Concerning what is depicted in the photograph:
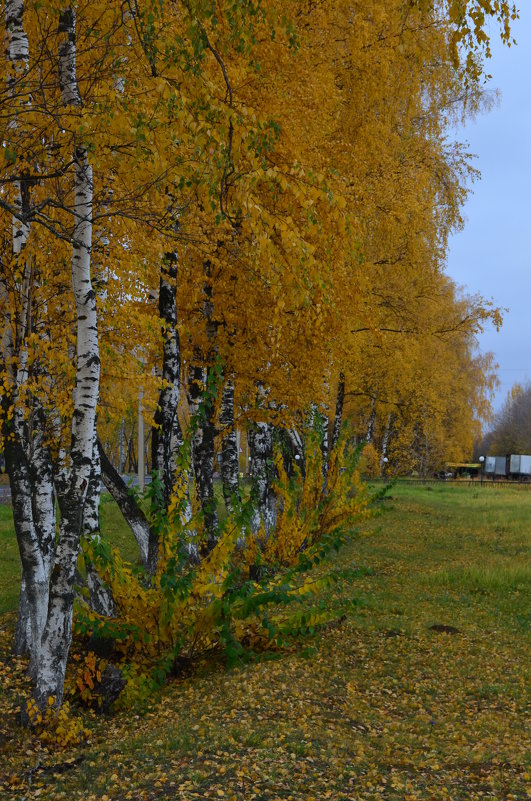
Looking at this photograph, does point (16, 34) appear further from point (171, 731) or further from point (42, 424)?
point (171, 731)

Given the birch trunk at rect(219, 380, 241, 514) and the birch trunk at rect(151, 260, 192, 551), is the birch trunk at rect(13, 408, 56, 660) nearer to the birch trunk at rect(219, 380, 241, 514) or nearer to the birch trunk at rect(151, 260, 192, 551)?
the birch trunk at rect(151, 260, 192, 551)

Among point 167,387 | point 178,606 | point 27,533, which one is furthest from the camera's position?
point 167,387

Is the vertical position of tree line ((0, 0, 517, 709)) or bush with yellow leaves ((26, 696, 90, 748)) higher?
tree line ((0, 0, 517, 709))

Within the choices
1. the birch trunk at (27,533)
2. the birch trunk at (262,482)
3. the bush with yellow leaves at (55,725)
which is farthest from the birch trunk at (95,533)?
the birch trunk at (262,482)

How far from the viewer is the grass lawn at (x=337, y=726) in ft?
16.9

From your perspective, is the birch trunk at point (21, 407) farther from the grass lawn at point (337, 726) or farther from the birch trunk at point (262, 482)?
the birch trunk at point (262, 482)

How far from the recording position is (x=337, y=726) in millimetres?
6332

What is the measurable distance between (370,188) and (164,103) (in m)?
8.69

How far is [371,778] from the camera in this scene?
531cm

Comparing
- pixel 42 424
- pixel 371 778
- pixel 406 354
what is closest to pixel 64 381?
pixel 42 424

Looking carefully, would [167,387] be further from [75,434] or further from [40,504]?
[75,434]

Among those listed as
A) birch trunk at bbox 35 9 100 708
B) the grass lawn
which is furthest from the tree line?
the grass lawn

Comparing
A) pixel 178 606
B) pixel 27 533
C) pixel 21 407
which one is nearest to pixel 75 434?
pixel 21 407

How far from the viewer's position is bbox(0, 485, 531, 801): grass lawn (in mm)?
5160
